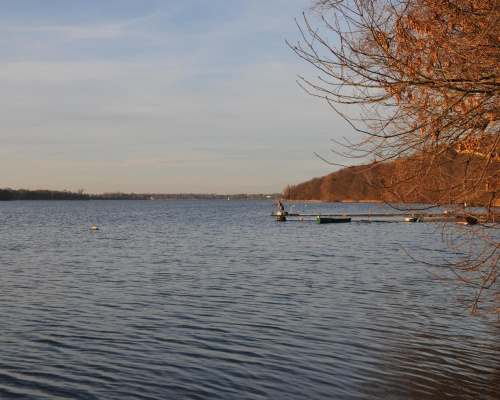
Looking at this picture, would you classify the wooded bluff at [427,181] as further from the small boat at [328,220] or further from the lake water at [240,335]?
the small boat at [328,220]

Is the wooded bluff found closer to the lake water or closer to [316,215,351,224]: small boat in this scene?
the lake water

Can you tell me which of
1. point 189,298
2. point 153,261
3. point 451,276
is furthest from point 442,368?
point 153,261

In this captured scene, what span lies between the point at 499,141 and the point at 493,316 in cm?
1194

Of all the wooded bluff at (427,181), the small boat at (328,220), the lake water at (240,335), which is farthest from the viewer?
the small boat at (328,220)

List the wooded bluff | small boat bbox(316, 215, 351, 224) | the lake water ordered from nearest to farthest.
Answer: the wooded bluff < the lake water < small boat bbox(316, 215, 351, 224)

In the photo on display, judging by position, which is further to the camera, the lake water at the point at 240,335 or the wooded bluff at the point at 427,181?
the lake water at the point at 240,335

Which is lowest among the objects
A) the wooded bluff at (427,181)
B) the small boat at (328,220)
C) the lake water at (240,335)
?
the lake water at (240,335)

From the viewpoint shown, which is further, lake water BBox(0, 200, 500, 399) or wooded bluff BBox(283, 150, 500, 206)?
lake water BBox(0, 200, 500, 399)

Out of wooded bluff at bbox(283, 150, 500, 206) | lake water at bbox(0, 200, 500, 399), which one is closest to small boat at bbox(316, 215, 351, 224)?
lake water at bbox(0, 200, 500, 399)

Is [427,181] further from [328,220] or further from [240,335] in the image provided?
[328,220]

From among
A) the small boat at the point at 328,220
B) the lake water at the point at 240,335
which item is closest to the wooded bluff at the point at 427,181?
the lake water at the point at 240,335

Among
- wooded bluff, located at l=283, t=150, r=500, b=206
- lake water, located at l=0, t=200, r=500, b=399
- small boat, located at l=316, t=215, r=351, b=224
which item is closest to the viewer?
wooded bluff, located at l=283, t=150, r=500, b=206

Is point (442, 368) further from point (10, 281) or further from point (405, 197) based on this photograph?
point (10, 281)

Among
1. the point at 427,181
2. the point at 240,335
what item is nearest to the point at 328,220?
the point at 240,335
